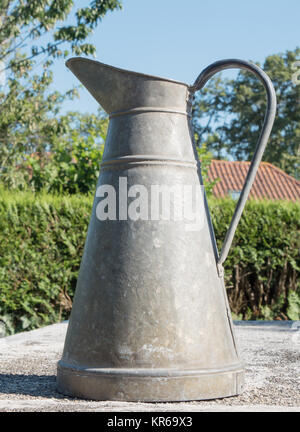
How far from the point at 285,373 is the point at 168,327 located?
132cm

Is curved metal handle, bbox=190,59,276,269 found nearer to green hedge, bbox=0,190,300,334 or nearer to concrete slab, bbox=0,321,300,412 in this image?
concrete slab, bbox=0,321,300,412

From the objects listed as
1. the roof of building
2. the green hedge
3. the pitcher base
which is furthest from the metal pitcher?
the roof of building

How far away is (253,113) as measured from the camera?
34.8 m

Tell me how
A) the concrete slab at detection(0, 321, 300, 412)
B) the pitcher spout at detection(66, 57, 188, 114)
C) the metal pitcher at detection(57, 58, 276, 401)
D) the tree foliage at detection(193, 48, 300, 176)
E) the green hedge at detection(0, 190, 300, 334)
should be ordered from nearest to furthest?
1. the concrete slab at detection(0, 321, 300, 412)
2. the metal pitcher at detection(57, 58, 276, 401)
3. the pitcher spout at detection(66, 57, 188, 114)
4. the green hedge at detection(0, 190, 300, 334)
5. the tree foliage at detection(193, 48, 300, 176)

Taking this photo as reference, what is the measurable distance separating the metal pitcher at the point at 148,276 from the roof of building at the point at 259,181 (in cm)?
2166

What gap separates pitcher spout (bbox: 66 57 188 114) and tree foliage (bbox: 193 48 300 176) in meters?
31.8

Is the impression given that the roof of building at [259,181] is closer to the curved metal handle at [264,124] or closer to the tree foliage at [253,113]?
the tree foliage at [253,113]

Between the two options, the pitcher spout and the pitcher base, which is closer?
the pitcher base

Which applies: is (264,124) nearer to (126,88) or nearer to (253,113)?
(126,88)

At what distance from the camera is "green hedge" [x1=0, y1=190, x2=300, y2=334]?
7320 mm

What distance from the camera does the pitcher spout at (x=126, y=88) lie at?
2.93 meters
